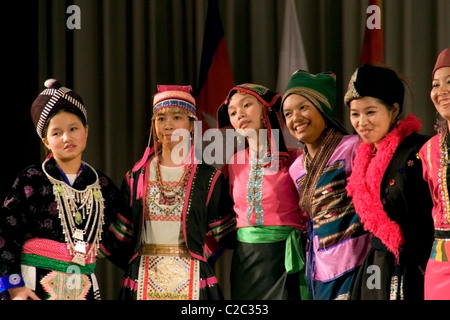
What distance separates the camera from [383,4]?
402 cm

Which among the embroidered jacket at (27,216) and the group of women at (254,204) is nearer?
the group of women at (254,204)

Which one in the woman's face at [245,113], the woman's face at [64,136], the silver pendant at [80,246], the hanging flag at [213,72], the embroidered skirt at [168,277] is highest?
the hanging flag at [213,72]

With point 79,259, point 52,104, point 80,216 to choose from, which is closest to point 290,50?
point 52,104

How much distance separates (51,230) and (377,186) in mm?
1313

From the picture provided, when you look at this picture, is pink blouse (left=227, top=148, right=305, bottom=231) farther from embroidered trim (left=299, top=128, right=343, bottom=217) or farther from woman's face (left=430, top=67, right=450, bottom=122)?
woman's face (left=430, top=67, right=450, bottom=122)

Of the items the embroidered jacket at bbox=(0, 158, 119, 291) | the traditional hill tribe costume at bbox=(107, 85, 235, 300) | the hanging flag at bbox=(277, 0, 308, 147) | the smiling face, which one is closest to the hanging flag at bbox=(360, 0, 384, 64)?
the hanging flag at bbox=(277, 0, 308, 147)

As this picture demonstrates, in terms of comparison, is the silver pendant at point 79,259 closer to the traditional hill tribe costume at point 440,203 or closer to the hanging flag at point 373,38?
the traditional hill tribe costume at point 440,203

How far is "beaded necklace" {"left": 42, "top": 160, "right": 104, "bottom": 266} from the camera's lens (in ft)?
10.4

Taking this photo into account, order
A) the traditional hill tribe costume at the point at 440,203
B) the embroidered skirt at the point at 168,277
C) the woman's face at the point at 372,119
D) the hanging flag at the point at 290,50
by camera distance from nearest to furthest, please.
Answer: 1. the traditional hill tribe costume at the point at 440,203
2. the woman's face at the point at 372,119
3. the embroidered skirt at the point at 168,277
4. the hanging flag at the point at 290,50

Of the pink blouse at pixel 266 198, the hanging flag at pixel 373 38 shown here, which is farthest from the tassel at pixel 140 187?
the hanging flag at pixel 373 38

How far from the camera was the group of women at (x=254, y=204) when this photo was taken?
2928 mm

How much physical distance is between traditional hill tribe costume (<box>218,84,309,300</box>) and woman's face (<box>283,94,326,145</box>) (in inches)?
7.6

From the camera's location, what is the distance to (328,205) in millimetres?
3191

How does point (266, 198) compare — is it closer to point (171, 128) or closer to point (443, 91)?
point (171, 128)
